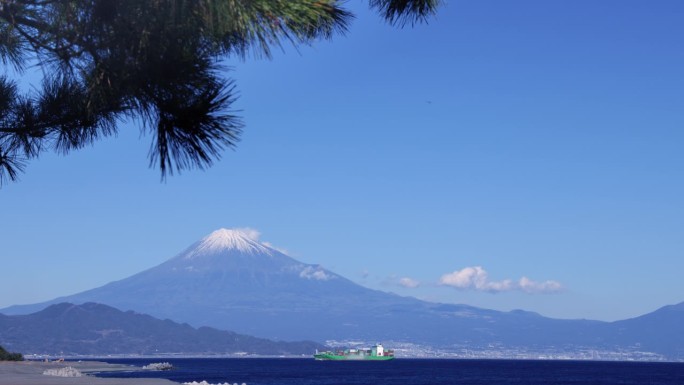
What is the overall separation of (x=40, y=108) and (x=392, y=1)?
3176mm

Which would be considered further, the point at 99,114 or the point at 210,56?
the point at 99,114

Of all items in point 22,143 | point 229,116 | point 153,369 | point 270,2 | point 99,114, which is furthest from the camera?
point 153,369

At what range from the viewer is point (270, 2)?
7180 millimetres

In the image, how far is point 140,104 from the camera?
802 centimetres

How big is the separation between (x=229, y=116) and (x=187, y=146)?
399 mm

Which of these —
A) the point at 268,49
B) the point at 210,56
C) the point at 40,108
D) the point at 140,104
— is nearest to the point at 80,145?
the point at 40,108

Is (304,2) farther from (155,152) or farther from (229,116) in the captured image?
(155,152)

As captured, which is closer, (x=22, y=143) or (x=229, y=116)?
(x=229, y=116)

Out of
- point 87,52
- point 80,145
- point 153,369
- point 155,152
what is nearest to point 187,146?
point 155,152

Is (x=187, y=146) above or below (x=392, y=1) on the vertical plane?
below

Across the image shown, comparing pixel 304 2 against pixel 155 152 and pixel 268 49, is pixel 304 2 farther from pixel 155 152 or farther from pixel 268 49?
pixel 155 152

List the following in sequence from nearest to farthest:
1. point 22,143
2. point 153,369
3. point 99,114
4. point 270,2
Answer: point 270,2 < point 99,114 < point 22,143 < point 153,369

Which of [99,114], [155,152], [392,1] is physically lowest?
[155,152]

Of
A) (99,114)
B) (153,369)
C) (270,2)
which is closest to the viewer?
(270,2)
